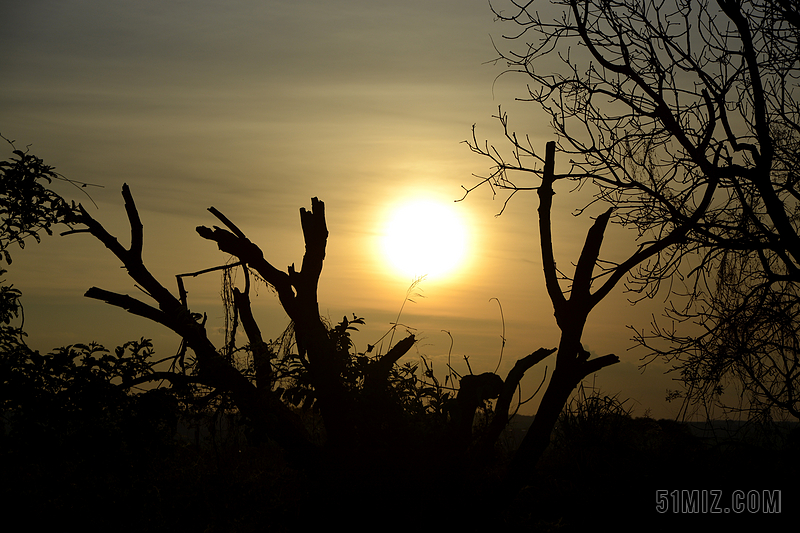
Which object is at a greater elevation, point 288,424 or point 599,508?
point 288,424

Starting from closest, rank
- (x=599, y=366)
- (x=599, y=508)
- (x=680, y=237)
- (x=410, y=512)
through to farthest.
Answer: (x=410, y=512), (x=599, y=366), (x=680, y=237), (x=599, y=508)

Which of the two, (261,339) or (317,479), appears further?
(261,339)

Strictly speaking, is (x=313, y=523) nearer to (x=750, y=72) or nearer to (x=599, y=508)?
(x=599, y=508)

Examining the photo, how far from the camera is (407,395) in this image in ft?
18.7

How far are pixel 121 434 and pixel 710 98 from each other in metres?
7.46

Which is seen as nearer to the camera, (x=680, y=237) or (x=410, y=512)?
(x=410, y=512)

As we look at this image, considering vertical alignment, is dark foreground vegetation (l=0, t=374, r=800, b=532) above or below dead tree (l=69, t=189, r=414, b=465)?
below

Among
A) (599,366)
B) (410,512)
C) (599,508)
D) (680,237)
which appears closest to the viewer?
(410,512)

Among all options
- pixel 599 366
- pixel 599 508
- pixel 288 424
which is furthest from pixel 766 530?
pixel 288 424

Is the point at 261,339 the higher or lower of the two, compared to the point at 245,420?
higher

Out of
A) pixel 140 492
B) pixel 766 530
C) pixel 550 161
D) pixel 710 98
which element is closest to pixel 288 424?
pixel 140 492

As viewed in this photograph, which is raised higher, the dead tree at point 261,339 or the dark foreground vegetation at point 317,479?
the dead tree at point 261,339

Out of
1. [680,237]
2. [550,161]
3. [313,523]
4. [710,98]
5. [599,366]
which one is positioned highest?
[710,98]

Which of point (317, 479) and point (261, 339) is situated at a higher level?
point (261, 339)
